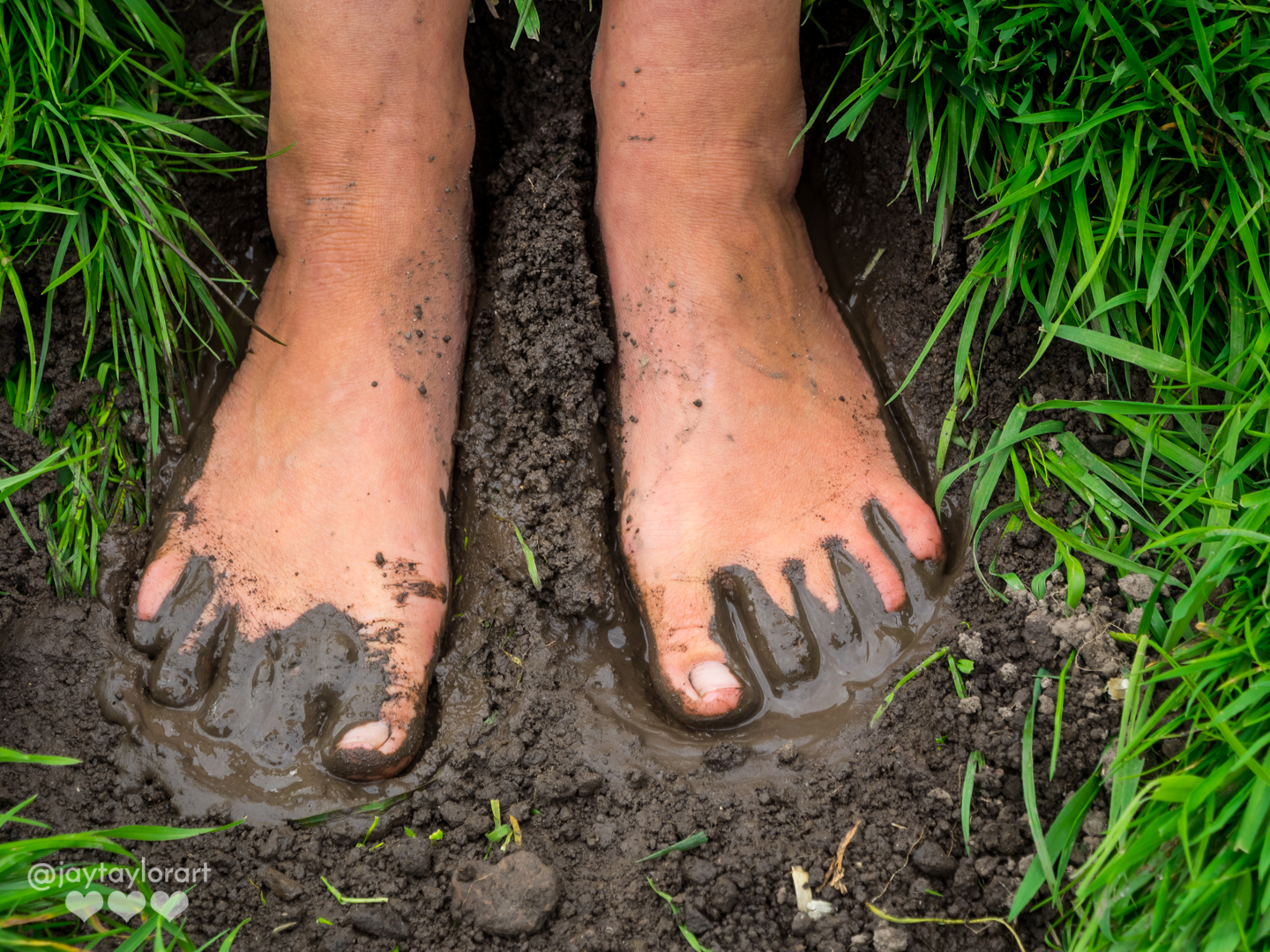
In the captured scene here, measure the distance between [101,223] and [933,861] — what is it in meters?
1.79

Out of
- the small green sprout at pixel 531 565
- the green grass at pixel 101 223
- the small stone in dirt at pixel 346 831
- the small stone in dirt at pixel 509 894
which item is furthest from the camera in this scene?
the small green sprout at pixel 531 565

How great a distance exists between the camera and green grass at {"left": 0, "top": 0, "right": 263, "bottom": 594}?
4.56 feet

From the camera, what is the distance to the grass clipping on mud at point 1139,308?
39.7 inches

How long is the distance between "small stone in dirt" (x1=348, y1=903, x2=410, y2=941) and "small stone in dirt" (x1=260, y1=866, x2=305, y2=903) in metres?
0.10

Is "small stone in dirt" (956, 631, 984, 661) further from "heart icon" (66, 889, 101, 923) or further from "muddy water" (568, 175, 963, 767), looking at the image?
"heart icon" (66, 889, 101, 923)

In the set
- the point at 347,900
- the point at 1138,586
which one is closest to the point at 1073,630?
the point at 1138,586

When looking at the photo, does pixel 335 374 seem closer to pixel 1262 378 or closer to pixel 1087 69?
pixel 1087 69

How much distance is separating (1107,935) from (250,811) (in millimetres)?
1285

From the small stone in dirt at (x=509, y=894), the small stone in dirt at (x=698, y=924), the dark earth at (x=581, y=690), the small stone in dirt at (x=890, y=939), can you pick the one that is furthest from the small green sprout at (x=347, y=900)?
the small stone in dirt at (x=890, y=939)

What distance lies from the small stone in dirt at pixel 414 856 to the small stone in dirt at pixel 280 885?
15cm

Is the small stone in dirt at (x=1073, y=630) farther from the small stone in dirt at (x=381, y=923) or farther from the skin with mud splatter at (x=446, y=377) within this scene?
the small stone in dirt at (x=381, y=923)

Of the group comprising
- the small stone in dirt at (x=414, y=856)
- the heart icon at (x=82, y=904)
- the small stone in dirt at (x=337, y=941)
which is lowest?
the small stone in dirt at (x=337, y=941)

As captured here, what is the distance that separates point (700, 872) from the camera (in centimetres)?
120

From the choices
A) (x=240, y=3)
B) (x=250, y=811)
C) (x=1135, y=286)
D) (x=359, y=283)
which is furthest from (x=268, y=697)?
(x=1135, y=286)
